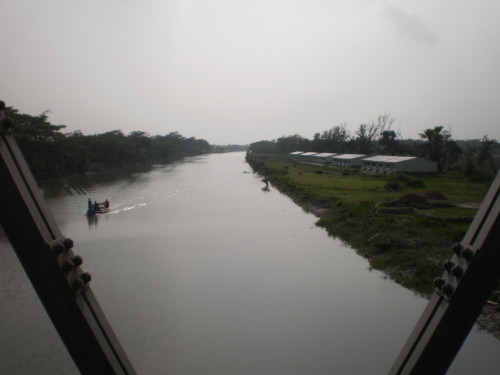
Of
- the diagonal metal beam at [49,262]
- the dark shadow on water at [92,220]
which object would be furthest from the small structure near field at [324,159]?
the diagonal metal beam at [49,262]

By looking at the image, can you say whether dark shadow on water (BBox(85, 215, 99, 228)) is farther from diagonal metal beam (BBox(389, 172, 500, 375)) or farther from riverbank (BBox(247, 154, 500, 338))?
diagonal metal beam (BBox(389, 172, 500, 375))

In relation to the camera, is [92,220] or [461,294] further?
[92,220]

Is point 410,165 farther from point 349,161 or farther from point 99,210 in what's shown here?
point 99,210

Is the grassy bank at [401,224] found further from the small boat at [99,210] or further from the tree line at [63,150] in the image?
the tree line at [63,150]

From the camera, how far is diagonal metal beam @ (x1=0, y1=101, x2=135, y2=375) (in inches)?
66.2

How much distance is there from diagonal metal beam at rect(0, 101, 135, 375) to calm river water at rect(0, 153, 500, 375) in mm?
6182

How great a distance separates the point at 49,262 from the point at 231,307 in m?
8.88

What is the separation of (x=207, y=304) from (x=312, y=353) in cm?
355

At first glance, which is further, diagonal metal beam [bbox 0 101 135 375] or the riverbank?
the riverbank

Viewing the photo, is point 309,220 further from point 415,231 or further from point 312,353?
point 312,353

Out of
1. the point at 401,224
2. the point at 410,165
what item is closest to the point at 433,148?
the point at 410,165

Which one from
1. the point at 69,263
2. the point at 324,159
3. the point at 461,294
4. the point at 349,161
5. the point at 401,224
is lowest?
the point at 324,159

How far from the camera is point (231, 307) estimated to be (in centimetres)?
1005

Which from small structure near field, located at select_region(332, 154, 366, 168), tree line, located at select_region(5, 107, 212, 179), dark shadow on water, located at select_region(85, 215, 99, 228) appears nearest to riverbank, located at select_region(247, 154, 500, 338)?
dark shadow on water, located at select_region(85, 215, 99, 228)
